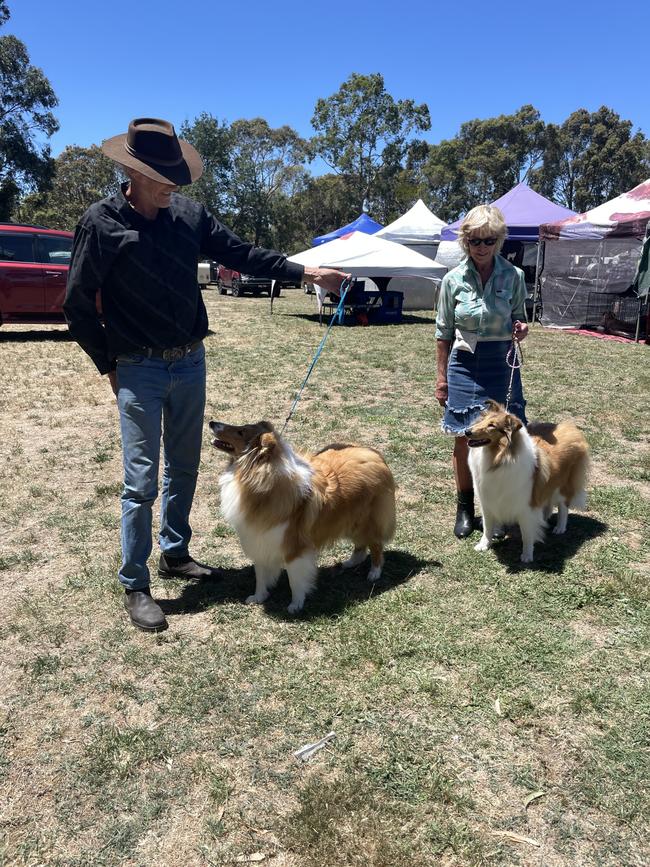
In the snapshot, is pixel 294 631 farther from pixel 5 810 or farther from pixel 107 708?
pixel 5 810

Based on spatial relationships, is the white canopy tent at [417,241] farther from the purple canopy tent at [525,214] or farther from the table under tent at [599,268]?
the table under tent at [599,268]

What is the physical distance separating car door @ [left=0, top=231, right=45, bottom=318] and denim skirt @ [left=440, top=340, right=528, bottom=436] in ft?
33.0

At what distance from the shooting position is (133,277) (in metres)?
3.23

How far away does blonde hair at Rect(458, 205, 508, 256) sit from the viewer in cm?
397

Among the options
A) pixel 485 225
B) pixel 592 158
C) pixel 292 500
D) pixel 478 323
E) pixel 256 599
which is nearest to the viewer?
pixel 292 500

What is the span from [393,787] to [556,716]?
0.90 metres

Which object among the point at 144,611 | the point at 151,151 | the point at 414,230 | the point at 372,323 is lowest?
the point at 144,611

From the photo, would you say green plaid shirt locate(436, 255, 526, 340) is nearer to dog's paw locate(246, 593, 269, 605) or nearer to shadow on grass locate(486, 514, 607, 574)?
shadow on grass locate(486, 514, 607, 574)

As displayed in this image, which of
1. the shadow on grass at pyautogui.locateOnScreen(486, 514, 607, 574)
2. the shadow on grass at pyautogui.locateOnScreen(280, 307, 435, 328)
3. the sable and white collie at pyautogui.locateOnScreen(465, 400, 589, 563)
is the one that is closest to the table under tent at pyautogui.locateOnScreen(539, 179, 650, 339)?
the shadow on grass at pyautogui.locateOnScreen(280, 307, 435, 328)

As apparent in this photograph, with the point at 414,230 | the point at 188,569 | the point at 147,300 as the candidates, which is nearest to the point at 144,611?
the point at 188,569

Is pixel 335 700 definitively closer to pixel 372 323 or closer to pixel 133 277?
pixel 133 277

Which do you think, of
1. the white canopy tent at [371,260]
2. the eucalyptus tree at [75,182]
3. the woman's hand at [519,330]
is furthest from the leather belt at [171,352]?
the eucalyptus tree at [75,182]

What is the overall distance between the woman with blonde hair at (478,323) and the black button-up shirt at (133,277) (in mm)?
1420

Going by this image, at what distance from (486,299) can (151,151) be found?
7.79 ft
